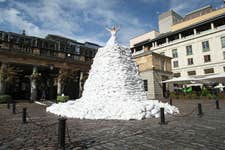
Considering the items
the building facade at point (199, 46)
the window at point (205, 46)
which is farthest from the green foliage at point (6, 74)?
the window at point (205, 46)

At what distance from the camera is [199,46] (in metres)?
40.5

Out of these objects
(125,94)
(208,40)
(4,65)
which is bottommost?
(125,94)

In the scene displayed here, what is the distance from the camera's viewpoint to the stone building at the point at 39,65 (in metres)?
26.3

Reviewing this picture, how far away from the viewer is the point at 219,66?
3678 centimetres

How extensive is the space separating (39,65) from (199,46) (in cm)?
3484

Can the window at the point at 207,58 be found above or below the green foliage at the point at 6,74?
above

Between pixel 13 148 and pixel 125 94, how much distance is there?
9.29 meters

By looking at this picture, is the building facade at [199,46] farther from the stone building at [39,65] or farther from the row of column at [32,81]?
the row of column at [32,81]

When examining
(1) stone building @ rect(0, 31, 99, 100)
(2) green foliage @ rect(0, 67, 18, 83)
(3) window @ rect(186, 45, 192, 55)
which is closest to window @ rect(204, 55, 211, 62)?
(3) window @ rect(186, 45, 192, 55)

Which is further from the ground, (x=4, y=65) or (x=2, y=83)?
(x=4, y=65)

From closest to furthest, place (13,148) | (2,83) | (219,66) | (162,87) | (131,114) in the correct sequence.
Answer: (13,148)
(131,114)
(2,83)
(162,87)
(219,66)

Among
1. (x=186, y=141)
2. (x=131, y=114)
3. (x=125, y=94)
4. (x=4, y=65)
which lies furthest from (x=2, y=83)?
(x=186, y=141)

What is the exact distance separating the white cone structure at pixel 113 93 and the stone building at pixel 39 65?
14.8 meters

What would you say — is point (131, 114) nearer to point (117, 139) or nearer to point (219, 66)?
point (117, 139)
